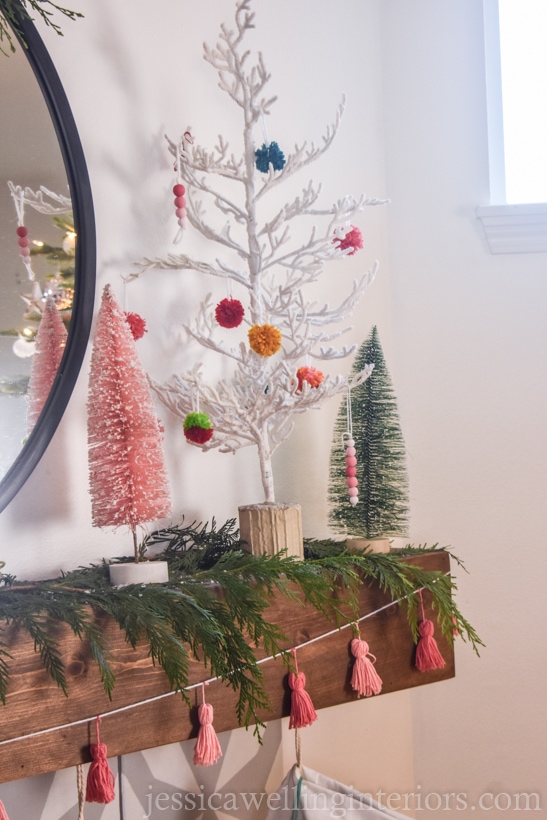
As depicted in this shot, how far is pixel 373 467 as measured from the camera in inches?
47.0

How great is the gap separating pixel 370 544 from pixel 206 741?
1.26 ft

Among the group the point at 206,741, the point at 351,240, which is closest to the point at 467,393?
the point at 351,240

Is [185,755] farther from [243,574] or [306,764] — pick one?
[243,574]

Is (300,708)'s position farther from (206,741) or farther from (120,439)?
(120,439)

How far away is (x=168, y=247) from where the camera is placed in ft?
4.13

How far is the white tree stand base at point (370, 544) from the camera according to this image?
116 centimetres

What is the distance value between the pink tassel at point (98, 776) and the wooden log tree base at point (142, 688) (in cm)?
1

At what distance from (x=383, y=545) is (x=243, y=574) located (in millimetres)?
288

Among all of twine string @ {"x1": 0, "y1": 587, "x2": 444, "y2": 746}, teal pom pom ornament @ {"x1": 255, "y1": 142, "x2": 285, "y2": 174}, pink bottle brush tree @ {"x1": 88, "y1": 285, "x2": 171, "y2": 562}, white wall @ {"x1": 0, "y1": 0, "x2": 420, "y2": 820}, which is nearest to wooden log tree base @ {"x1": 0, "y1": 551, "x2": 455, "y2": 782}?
twine string @ {"x1": 0, "y1": 587, "x2": 444, "y2": 746}

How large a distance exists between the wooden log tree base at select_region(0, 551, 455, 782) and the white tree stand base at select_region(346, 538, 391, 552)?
46 millimetres

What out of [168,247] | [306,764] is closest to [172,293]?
[168,247]

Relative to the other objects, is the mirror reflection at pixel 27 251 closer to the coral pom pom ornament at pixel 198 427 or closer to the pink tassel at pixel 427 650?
the coral pom pom ornament at pixel 198 427

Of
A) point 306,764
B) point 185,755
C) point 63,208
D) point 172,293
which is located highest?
point 63,208

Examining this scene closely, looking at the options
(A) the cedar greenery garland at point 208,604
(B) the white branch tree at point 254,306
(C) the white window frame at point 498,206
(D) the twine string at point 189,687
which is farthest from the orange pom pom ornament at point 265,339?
(C) the white window frame at point 498,206
